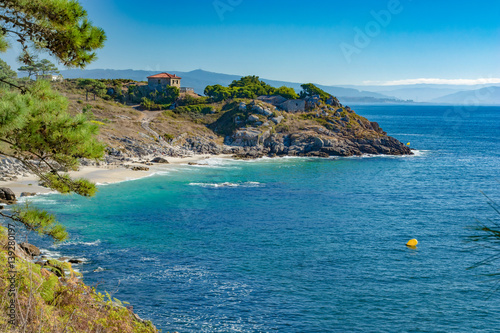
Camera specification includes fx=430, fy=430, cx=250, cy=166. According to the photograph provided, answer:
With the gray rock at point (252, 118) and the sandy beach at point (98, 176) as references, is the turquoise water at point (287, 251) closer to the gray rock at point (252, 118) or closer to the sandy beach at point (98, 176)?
the sandy beach at point (98, 176)

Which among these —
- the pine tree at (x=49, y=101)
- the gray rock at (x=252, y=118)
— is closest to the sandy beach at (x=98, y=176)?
the gray rock at (x=252, y=118)

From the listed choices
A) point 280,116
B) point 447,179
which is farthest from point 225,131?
point 447,179

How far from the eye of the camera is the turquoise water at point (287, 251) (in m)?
25.7

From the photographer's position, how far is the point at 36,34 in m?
13.9

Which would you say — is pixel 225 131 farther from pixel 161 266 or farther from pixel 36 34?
pixel 36 34

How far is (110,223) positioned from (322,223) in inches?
842

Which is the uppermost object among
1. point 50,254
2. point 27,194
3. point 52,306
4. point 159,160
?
point 52,306

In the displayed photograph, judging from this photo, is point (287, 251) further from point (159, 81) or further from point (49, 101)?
point (159, 81)

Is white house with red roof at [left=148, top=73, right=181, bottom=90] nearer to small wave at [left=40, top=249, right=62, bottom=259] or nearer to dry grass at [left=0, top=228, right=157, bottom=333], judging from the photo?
small wave at [left=40, top=249, right=62, bottom=259]

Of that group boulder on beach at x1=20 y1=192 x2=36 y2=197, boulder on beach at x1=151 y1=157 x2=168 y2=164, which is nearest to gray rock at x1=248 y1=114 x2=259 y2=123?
boulder on beach at x1=151 y1=157 x2=168 y2=164

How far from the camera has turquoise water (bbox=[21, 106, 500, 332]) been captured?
2567 cm

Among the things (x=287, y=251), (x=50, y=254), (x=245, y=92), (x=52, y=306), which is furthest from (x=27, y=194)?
(x=245, y=92)

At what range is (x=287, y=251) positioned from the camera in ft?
118

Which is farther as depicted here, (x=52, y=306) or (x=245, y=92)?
(x=245, y=92)
